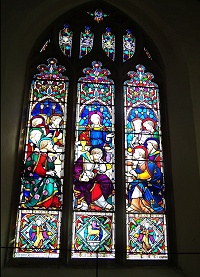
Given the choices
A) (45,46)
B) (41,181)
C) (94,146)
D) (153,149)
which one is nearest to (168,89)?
(153,149)

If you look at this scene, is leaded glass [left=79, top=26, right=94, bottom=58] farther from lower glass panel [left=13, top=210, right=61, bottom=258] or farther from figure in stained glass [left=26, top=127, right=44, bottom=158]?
lower glass panel [left=13, top=210, right=61, bottom=258]

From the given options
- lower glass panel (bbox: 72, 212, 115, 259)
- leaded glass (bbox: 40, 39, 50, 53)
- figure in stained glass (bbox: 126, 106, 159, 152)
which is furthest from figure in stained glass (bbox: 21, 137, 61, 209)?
leaded glass (bbox: 40, 39, 50, 53)

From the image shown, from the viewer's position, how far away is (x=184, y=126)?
5652mm

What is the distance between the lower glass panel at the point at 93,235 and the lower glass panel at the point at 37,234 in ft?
0.74

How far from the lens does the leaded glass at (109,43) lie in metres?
6.45

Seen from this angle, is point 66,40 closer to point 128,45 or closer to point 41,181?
point 128,45

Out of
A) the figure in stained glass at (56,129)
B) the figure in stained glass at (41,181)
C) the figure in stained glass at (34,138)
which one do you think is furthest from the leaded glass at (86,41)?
the figure in stained glass at (41,181)

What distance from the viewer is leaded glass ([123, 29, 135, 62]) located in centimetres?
646

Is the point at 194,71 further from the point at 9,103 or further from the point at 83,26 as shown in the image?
the point at 9,103

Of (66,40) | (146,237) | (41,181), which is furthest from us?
(66,40)

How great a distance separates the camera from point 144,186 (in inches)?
219

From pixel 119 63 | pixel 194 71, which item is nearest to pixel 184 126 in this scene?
pixel 194 71

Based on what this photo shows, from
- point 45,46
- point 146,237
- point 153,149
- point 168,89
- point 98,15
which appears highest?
point 98,15

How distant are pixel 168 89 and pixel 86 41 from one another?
147cm
